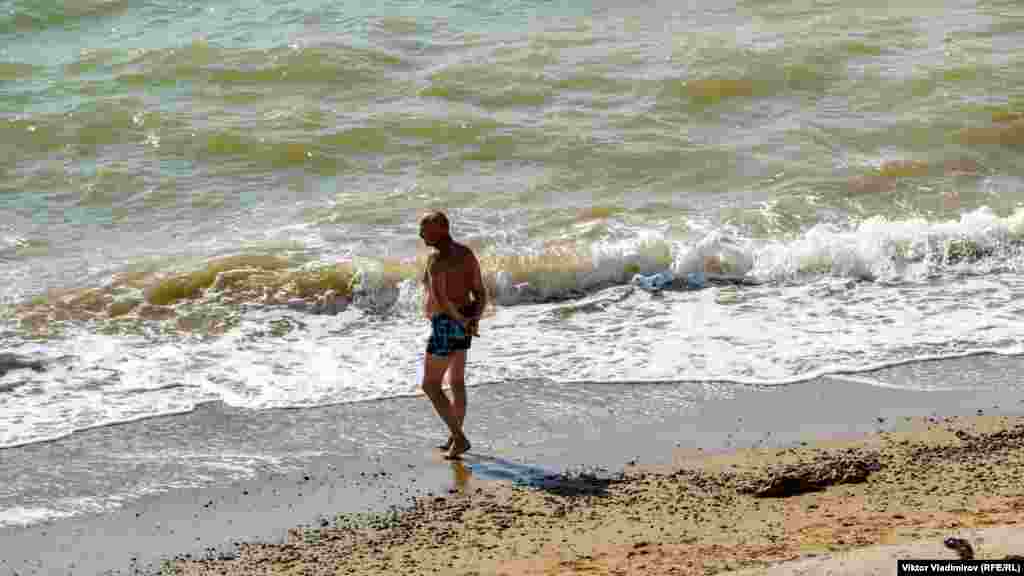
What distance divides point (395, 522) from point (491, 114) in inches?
381

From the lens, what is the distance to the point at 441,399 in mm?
8633

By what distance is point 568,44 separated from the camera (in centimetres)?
1902

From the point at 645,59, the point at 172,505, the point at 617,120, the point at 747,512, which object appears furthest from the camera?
the point at 645,59

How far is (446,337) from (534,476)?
39.7 inches

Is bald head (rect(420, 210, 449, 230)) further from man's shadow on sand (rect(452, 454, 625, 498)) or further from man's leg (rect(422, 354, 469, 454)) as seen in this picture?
man's shadow on sand (rect(452, 454, 625, 498))

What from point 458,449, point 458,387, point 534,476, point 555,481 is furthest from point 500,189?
point 555,481

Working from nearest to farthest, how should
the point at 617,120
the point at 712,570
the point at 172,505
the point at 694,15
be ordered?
the point at 712,570
the point at 172,505
the point at 617,120
the point at 694,15

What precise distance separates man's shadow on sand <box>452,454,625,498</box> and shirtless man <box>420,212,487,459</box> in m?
0.18

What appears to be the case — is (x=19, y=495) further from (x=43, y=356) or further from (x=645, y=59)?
(x=645, y=59)

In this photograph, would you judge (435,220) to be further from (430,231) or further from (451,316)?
(451,316)

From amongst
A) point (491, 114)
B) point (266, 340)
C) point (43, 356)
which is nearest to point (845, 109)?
point (491, 114)

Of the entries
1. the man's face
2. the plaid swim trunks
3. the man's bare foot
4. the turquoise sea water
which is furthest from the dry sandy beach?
the turquoise sea water

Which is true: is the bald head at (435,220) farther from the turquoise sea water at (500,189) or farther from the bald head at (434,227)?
the turquoise sea water at (500,189)

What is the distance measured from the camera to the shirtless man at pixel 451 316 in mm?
8453
